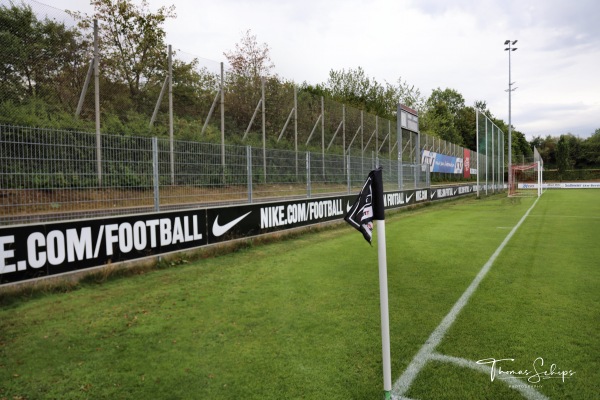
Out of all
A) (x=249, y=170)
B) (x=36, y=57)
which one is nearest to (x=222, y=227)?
(x=249, y=170)

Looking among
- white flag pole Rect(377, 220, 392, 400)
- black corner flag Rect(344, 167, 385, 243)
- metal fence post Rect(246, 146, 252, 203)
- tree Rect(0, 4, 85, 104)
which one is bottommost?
white flag pole Rect(377, 220, 392, 400)

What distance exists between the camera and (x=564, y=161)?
70438 mm

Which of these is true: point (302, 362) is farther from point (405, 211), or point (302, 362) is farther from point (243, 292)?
point (405, 211)

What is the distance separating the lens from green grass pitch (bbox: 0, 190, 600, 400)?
298 cm

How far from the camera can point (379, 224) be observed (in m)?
2.71

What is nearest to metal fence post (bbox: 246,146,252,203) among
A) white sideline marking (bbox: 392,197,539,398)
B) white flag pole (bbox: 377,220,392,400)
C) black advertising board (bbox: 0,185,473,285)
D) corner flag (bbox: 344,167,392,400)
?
black advertising board (bbox: 0,185,473,285)

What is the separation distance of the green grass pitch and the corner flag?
1.18 feet

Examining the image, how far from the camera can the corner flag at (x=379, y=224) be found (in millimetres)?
2645

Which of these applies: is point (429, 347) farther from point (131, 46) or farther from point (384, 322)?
point (131, 46)

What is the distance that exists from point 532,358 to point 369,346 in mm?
1341

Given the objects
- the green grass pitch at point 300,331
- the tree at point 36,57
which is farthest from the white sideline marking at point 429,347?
the tree at point 36,57

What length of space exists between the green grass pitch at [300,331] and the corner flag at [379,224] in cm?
36

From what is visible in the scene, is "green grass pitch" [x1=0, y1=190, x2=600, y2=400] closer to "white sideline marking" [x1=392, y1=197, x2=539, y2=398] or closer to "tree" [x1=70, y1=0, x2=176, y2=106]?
"white sideline marking" [x1=392, y1=197, x2=539, y2=398]

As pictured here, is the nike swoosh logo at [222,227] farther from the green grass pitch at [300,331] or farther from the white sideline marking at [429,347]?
the white sideline marking at [429,347]
